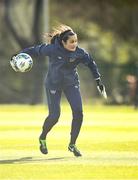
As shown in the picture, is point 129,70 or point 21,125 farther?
point 129,70

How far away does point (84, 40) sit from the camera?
48.0 m

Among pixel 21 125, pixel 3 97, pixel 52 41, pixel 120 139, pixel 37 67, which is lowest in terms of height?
pixel 3 97

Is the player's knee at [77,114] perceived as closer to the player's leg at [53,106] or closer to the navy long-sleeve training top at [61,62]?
the player's leg at [53,106]

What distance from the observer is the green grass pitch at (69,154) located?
10.9 m

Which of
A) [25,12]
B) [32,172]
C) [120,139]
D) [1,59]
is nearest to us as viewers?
[32,172]

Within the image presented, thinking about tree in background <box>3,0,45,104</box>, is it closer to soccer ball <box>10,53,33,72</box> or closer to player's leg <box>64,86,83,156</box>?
soccer ball <box>10,53,33,72</box>

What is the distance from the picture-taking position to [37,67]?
3775 centimetres

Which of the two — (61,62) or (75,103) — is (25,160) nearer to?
(75,103)

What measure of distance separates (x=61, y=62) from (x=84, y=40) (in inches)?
1381

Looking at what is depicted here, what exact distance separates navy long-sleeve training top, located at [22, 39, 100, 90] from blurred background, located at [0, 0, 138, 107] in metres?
20.2

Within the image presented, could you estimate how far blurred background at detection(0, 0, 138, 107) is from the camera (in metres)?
38.8

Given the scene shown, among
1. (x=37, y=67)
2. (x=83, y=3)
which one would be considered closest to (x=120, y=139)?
(x=37, y=67)

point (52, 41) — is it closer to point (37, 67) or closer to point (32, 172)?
point (32, 172)

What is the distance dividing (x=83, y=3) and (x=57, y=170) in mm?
40167
